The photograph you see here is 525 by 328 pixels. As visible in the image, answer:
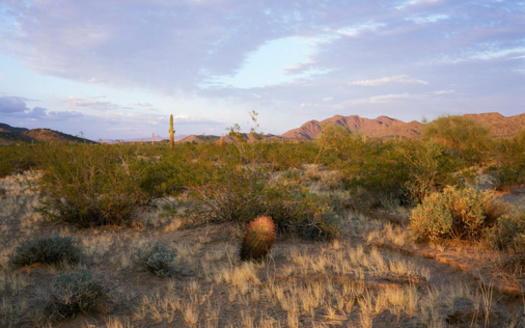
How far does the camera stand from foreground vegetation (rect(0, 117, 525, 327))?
4492 mm

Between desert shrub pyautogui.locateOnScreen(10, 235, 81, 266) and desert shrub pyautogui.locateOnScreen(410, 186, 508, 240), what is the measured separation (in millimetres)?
6984

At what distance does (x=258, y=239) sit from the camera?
625 centimetres

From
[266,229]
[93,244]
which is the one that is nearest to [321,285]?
[266,229]

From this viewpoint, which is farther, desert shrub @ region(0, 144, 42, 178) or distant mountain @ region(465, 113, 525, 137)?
distant mountain @ region(465, 113, 525, 137)

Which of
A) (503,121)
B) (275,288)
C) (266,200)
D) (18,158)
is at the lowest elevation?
(275,288)

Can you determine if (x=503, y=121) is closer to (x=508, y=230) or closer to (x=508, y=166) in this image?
(x=508, y=166)

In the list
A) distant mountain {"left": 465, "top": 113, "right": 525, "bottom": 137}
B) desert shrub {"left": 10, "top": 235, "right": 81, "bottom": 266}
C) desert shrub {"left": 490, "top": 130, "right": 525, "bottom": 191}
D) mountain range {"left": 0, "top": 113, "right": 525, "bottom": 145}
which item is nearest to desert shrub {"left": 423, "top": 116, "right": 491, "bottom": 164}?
mountain range {"left": 0, "top": 113, "right": 525, "bottom": 145}

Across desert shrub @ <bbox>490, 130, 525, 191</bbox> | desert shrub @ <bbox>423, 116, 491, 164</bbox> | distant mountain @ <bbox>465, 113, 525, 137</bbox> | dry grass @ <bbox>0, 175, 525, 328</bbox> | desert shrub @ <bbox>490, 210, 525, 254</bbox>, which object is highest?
distant mountain @ <bbox>465, 113, 525, 137</bbox>

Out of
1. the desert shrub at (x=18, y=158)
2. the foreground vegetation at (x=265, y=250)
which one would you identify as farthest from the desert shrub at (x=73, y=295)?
the desert shrub at (x=18, y=158)

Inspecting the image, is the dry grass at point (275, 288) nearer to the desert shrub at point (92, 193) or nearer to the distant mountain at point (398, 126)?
the desert shrub at point (92, 193)

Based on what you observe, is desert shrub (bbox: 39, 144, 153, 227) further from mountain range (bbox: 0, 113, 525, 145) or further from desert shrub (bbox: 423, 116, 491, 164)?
desert shrub (bbox: 423, 116, 491, 164)

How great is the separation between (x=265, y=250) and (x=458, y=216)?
4.07 metres

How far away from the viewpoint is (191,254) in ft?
23.0

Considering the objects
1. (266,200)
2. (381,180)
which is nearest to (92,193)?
(266,200)
